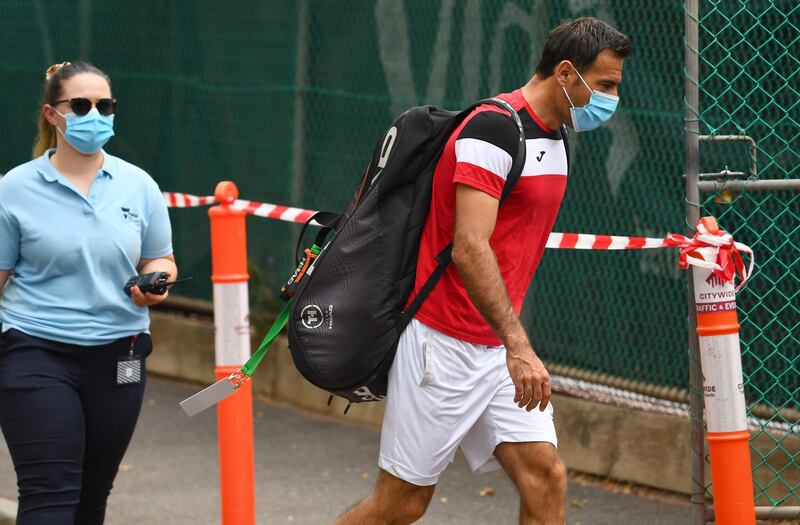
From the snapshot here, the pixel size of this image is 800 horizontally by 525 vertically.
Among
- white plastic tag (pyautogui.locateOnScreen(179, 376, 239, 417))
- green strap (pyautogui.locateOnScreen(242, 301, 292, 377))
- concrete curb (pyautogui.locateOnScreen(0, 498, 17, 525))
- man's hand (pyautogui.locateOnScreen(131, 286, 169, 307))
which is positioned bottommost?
concrete curb (pyautogui.locateOnScreen(0, 498, 17, 525))

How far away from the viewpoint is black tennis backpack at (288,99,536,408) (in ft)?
14.0

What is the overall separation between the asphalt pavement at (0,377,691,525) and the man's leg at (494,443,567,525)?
6.94ft

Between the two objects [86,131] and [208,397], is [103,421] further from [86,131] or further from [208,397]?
[86,131]

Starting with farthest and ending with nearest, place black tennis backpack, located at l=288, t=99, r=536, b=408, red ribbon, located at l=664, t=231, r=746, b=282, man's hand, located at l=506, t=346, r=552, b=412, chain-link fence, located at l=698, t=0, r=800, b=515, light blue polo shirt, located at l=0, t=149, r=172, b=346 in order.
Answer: chain-link fence, located at l=698, t=0, r=800, b=515 < light blue polo shirt, located at l=0, t=149, r=172, b=346 < red ribbon, located at l=664, t=231, r=746, b=282 < black tennis backpack, located at l=288, t=99, r=536, b=408 < man's hand, located at l=506, t=346, r=552, b=412

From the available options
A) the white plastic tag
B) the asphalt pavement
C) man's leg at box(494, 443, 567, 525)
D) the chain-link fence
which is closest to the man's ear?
man's leg at box(494, 443, 567, 525)

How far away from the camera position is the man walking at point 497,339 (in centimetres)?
429

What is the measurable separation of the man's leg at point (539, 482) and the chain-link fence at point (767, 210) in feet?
6.76

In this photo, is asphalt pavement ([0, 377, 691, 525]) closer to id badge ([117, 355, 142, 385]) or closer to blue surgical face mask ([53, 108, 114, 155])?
id badge ([117, 355, 142, 385])

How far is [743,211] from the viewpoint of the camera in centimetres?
658

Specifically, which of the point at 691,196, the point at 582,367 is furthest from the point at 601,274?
the point at 691,196

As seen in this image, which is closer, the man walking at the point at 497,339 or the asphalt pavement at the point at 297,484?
the man walking at the point at 497,339

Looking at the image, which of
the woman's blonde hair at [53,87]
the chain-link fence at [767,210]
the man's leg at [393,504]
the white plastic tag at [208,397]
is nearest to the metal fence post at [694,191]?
the man's leg at [393,504]

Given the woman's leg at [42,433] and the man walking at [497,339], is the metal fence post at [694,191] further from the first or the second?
the woman's leg at [42,433]

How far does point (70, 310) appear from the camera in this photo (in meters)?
4.67
